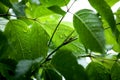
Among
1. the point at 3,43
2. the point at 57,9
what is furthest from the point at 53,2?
the point at 3,43

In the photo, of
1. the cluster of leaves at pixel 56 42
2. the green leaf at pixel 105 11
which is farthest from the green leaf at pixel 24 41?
the green leaf at pixel 105 11

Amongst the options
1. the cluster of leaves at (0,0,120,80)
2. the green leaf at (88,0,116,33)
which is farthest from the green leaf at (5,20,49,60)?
the green leaf at (88,0,116,33)

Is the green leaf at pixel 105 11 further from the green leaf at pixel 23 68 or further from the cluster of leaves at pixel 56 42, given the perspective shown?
the green leaf at pixel 23 68

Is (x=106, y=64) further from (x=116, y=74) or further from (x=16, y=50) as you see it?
(x=16, y=50)

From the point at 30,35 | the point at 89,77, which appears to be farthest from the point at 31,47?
the point at 89,77

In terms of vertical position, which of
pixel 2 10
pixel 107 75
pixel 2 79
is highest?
pixel 2 10

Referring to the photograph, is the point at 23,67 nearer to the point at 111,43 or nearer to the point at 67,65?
the point at 67,65

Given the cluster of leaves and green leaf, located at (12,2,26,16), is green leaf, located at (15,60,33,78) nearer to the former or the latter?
the cluster of leaves
